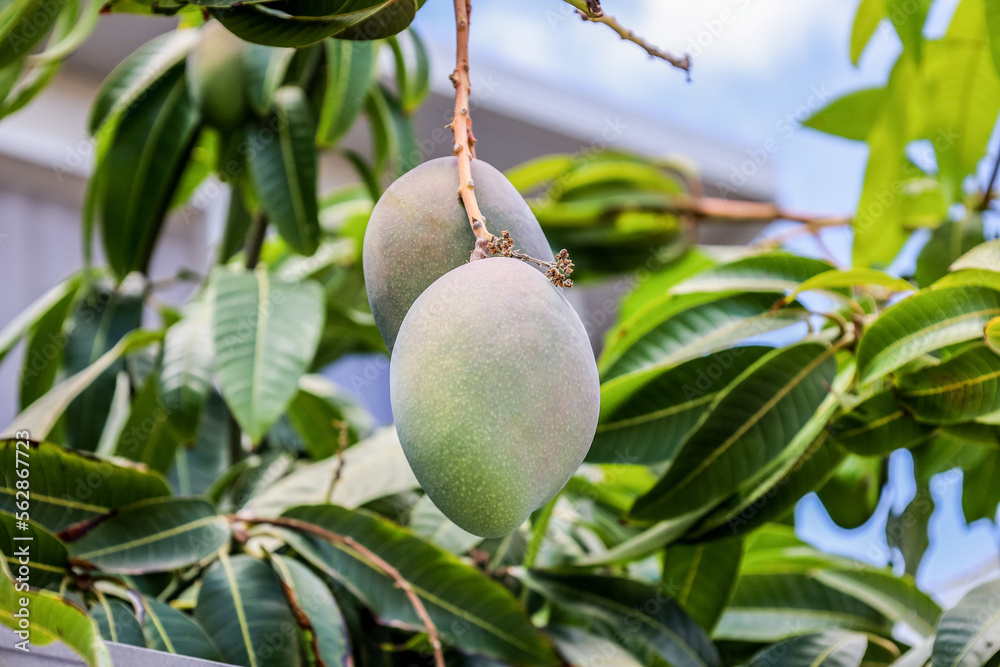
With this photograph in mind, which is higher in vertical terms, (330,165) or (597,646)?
(597,646)

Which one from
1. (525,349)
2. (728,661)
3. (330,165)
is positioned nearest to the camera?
(525,349)

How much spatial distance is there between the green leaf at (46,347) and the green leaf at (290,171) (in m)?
0.29

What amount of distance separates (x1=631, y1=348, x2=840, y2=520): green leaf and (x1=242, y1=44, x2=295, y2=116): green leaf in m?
0.47

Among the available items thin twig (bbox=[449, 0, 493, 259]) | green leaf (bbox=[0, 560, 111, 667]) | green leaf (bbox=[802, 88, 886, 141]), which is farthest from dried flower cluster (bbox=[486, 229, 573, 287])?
green leaf (bbox=[802, 88, 886, 141])

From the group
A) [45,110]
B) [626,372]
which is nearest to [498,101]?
[45,110]

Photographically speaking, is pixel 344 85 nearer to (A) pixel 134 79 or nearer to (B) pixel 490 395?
(A) pixel 134 79

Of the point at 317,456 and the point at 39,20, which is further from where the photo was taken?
the point at 317,456

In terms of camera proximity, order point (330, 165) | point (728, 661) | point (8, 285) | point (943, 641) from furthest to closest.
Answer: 1. point (330, 165)
2. point (8, 285)
3. point (728, 661)
4. point (943, 641)

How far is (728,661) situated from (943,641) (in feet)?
0.83

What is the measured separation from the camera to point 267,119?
2.62 feet

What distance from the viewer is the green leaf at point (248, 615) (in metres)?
0.47

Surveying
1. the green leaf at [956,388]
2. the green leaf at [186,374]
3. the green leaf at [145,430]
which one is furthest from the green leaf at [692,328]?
the green leaf at [145,430]

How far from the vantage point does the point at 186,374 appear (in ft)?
2.33

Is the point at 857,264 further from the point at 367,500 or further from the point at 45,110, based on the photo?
the point at 45,110
